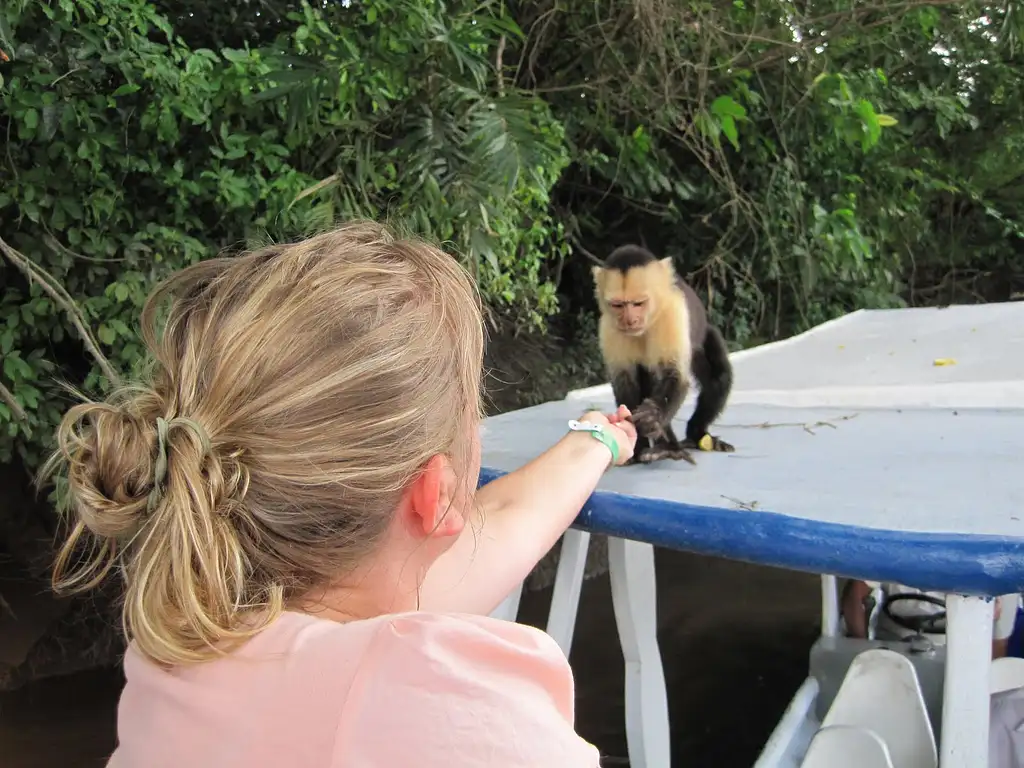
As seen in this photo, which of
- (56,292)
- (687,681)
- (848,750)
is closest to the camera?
(848,750)

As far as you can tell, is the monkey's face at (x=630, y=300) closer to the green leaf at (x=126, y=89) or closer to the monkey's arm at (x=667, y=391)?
the monkey's arm at (x=667, y=391)

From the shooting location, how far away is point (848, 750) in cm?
121

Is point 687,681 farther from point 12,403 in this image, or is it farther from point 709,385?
point 12,403

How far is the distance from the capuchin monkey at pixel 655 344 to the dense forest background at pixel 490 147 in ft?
1.46

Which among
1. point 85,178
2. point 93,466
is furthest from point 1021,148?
point 93,466

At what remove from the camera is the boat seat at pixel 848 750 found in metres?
1.20

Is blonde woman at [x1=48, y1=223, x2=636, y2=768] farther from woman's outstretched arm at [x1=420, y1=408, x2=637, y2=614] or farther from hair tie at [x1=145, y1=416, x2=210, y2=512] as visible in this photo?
woman's outstretched arm at [x1=420, y1=408, x2=637, y2=614]

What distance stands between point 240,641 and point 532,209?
2602mm

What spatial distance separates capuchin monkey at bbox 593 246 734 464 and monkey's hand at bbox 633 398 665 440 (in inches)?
3.9

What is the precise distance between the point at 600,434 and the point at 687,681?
2307 millimetres

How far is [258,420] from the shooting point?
Answer: 22.1 inches

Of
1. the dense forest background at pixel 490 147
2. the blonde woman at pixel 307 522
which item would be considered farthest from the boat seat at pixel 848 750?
the dense forest background at pixel 490 147

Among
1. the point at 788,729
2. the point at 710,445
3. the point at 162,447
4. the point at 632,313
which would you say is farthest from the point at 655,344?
the point at 162,447

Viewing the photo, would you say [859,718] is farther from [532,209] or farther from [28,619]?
[28,619]
